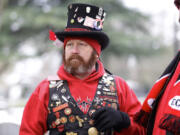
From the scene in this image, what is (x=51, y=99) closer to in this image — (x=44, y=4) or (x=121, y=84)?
(x=121, y=84)

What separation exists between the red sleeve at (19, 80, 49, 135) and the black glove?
392 mm

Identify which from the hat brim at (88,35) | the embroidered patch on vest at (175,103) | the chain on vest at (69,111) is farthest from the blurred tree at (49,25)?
the embroidered patch on vest at (175,103)

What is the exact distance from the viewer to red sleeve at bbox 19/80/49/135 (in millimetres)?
2379

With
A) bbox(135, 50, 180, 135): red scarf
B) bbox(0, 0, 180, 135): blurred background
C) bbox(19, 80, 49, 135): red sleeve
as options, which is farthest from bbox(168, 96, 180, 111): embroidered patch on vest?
bbox(0, 0, 180, 135): blurred background

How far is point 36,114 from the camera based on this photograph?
2.40m

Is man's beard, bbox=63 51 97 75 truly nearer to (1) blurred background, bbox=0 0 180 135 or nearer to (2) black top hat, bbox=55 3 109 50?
(2) black top hat, bbox=55 3 109 50

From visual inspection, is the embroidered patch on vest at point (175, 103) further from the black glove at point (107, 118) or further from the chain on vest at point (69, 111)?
the chain on vest at point (69, 111)

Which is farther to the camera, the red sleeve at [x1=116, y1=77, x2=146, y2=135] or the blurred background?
the blurred background

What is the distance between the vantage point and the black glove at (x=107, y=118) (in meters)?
2.31

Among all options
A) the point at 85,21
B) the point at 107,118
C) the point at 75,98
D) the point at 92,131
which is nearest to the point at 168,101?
the point at 107,118

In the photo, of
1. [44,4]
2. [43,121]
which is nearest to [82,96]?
[43,121]

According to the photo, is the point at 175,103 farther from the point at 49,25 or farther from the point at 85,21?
the point at 49,25

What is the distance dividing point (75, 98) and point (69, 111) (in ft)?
0.38

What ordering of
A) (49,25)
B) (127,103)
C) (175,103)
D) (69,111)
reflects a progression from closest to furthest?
(175,103) → (69,111) → (127,103) → (49,25)
